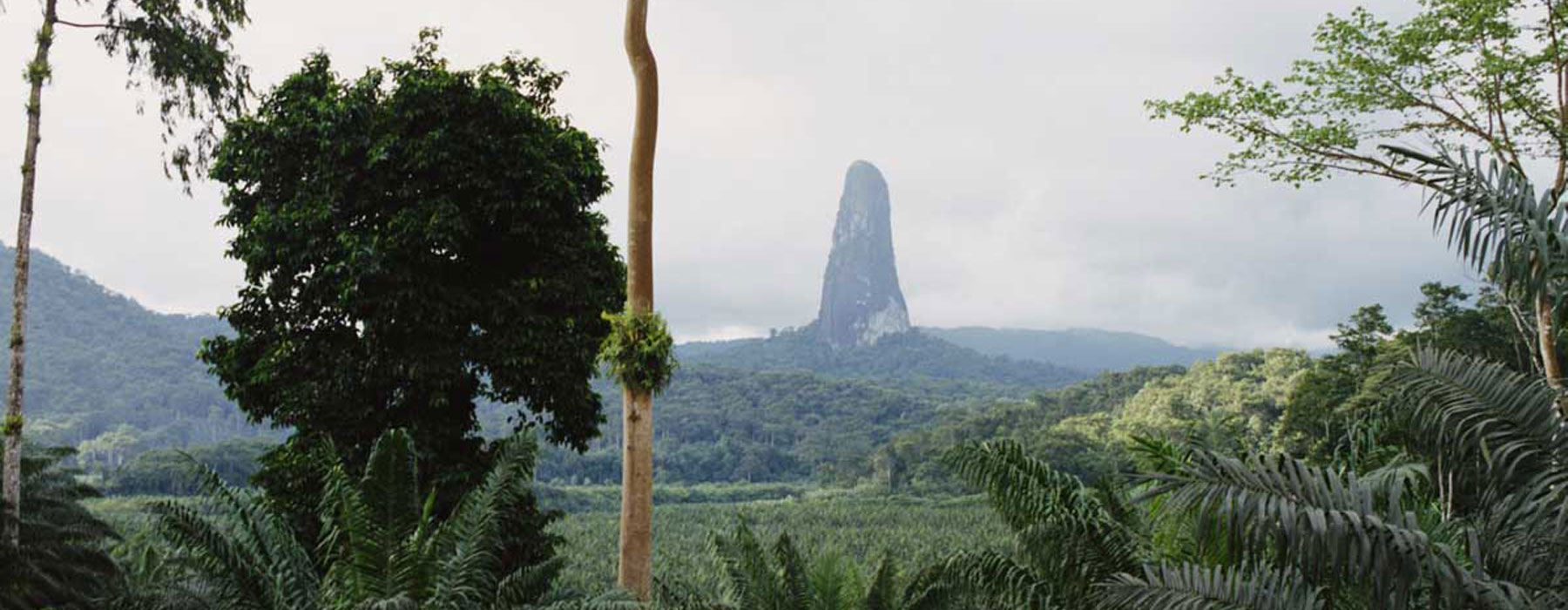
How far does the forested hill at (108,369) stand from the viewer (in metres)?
100

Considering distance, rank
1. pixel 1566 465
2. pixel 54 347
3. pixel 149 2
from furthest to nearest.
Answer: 1. pixel 54 347
2. pixel 149 2
3. pixel 1566 465

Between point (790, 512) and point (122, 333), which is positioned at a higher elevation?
point (122, 333)

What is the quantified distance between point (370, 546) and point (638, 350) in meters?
2.39

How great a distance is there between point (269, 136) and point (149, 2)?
1777mm

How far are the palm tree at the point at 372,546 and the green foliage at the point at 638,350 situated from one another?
0.84m

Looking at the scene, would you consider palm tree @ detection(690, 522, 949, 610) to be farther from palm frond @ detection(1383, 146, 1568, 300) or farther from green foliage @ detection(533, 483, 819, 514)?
green foliage @ detection(533, 483, 819, 514)

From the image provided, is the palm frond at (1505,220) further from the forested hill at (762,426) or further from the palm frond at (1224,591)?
the forested hill at (762,426)

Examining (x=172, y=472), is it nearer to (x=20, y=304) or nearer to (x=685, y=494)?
(x=685, y=494)

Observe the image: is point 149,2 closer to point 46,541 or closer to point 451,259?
point 451,259

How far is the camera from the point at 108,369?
109 m

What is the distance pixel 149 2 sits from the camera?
436 inches

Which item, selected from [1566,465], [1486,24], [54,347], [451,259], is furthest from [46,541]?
[54,347]

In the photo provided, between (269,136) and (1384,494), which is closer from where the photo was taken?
(1384,494)

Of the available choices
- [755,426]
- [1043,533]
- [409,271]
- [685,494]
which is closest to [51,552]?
[409,271]
